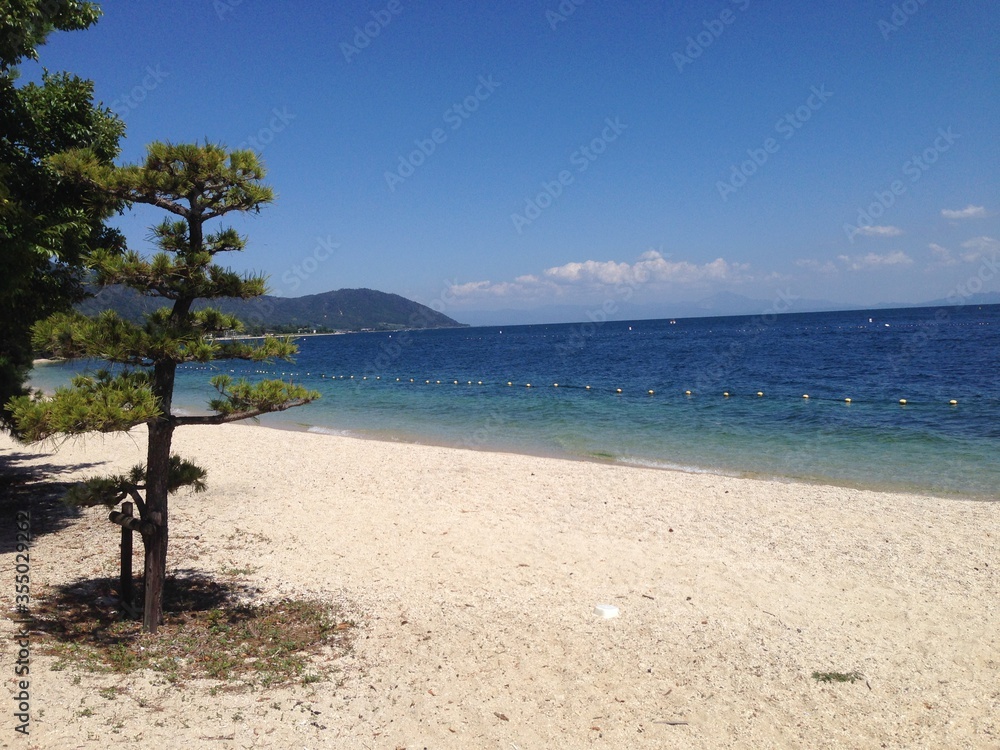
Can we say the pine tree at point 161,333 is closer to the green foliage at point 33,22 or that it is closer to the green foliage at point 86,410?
the green foliage at point 86,410

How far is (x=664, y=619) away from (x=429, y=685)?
265 cm

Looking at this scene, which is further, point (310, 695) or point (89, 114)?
point (89, 114)

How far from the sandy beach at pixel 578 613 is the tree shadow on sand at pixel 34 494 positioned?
128 millimetres

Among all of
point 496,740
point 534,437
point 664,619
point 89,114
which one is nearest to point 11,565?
point 89,114

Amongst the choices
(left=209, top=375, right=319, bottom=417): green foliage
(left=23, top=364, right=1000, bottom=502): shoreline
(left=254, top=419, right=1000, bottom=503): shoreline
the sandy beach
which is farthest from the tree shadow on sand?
(left=209, top=375, right=319, bottom=417): green foliage

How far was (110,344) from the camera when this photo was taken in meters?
4.87

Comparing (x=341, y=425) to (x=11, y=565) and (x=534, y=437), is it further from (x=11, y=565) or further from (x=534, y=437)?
(x=11, y=565)

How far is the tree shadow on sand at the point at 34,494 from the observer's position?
28.0 feet

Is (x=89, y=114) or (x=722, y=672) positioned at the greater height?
(x=89, y=114)

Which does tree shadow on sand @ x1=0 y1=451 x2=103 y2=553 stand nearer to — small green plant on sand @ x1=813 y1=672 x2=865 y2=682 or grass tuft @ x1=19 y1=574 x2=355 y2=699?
grass tuft @ x1=19 y1=574 x2=355 y2=699

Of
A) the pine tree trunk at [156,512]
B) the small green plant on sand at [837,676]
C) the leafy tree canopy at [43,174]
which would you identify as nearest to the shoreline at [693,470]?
the leafy tree canopy at [43,174]

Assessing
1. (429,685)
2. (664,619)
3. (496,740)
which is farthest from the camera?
(664,619)

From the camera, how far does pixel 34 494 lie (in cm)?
1018

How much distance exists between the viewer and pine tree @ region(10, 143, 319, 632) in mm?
4734
